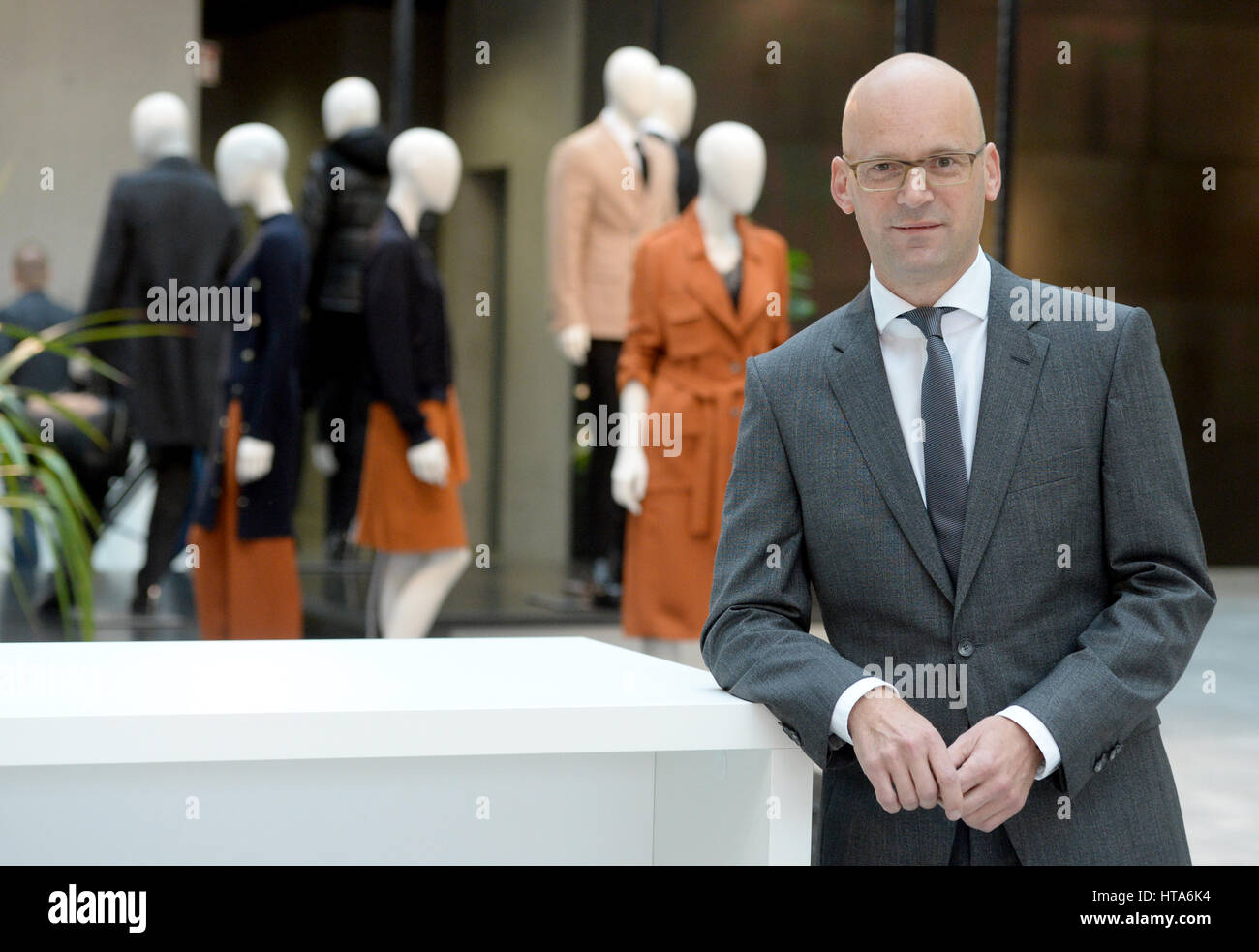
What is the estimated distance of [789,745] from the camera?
1.48m

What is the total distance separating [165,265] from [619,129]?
5.62ft

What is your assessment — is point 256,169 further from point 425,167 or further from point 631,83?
point 631,83

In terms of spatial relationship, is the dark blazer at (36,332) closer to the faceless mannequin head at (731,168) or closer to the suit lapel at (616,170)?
the suit lapel at (616,170)

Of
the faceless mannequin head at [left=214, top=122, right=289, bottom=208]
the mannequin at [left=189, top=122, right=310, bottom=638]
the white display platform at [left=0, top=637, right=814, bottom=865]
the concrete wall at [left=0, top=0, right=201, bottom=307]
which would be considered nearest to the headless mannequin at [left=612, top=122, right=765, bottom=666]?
the mannequin at [left=189, top=122, right=310, bottom=638]

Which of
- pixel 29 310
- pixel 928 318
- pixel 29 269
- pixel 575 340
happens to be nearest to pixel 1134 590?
pixel 928 318

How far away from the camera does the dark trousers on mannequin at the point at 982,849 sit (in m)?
1.56

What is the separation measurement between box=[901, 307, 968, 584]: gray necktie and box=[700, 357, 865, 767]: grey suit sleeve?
0.14 metres

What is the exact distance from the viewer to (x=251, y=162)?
15.5 feet

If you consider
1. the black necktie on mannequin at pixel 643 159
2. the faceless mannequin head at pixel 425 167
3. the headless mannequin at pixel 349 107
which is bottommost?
the faceless mannequin head at pixel 425 167

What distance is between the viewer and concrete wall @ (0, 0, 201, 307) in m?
7.29

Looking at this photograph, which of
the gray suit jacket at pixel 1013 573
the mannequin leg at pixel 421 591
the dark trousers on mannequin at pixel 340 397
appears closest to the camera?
the gray suit jacket at pixel 1013 573

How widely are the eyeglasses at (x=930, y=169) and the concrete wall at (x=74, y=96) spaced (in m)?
6.19

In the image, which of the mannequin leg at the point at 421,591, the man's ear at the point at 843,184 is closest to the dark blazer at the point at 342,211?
the mannequin leg at the point at 421,591
